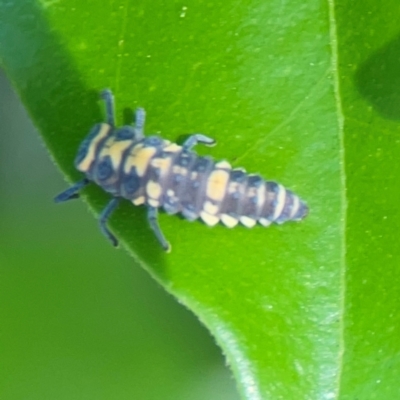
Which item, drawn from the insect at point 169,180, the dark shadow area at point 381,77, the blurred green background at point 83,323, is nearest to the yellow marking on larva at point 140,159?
the insect at point 169,180

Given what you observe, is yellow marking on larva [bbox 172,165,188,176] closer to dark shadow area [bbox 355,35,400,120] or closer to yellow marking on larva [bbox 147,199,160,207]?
yellow marking on larva [bbox 147,199,160,207]

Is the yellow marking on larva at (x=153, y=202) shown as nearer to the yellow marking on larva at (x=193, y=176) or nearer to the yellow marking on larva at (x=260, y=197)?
the yellow marking on larva at (x=193, y=176)

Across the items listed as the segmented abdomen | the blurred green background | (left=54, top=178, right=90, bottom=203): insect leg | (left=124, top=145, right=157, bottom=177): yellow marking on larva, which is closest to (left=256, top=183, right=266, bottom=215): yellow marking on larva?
the segmented abdomen

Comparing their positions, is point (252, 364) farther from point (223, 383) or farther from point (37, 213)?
point (37, 213)

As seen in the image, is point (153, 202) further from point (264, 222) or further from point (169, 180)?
point (264, 222)

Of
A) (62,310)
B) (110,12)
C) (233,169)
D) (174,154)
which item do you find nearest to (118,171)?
(174,154)
